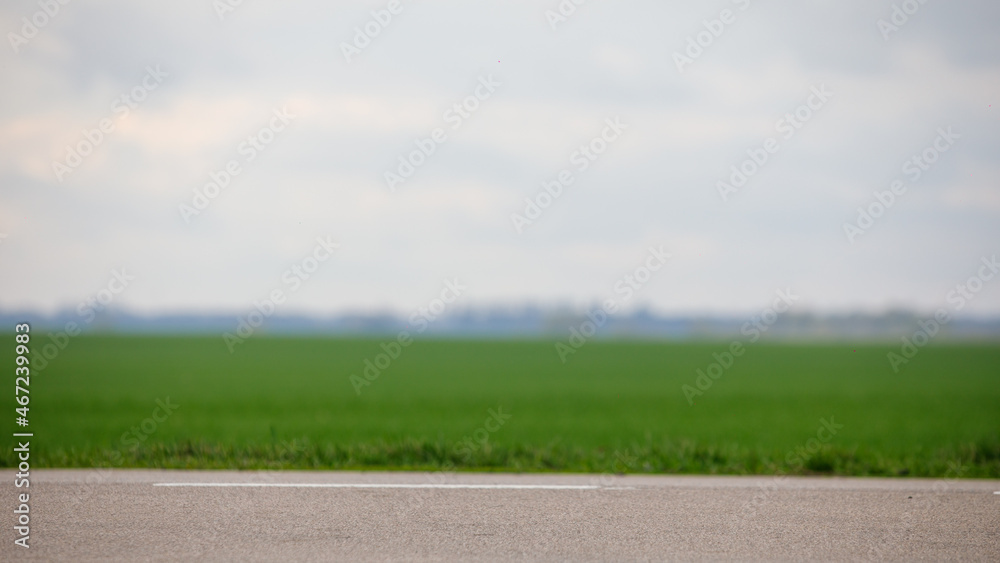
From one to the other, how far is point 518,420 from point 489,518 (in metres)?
12.1

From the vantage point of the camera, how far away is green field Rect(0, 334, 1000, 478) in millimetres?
9820

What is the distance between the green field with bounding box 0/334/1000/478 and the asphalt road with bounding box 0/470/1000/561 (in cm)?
129

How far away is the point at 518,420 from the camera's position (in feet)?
61.4

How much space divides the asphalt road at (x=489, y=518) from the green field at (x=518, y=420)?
1.29 m

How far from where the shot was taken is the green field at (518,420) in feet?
32.2

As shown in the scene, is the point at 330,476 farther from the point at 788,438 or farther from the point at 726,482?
the point at 788,438

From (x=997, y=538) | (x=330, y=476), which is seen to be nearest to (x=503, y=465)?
(x=330, y=476)

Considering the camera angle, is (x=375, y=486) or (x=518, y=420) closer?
(x=375, y=486)

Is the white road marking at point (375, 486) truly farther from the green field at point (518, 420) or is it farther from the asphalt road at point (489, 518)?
the green field at point (518, 420)

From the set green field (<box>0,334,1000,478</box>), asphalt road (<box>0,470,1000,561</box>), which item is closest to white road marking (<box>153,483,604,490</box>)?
asphalt road (<box>0,470,1000,561</box>)

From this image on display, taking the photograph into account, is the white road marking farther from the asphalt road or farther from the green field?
the green field

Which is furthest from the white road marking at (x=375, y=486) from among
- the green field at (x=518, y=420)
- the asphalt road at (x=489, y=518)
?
the green field at (x=518, y=420)

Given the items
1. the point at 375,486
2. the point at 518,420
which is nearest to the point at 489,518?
the point at 375,486

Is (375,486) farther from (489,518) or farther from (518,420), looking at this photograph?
(518,420)
